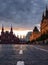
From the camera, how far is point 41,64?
10242 millimetres
